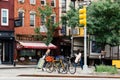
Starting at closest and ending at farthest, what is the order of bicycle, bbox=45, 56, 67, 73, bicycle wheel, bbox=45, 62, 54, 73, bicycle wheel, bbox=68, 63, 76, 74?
bicycle wheel, bbox=68, 63, 76, 74 < bicycle, bbox=45, 56, 67, 73 < bicycle wheel, bbox=45, 62, 54, 73

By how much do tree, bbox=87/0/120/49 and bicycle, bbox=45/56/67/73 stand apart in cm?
1409

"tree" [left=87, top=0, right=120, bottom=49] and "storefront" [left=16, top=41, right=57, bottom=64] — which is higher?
"tree" [left=87, top=0, right=120, bottom=49]

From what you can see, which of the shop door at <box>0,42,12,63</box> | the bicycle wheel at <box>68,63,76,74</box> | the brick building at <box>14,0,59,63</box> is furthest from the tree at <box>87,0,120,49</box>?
the bicycle wheel at <box>68,63,76,74</box>

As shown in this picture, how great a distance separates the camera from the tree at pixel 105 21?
47.5 metres

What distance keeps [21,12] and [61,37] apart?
679 centimetres

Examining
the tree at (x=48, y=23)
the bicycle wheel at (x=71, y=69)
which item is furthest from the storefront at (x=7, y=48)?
the bicycle wheel at (x=71, y=69)

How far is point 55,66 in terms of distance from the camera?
34312mm

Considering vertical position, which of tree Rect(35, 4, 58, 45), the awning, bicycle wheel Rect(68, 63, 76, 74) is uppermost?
tree Rect(35, 4, 58, 45)

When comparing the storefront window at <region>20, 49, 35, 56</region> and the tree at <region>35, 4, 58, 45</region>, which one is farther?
the storefront window at <region>20, 49, 35, 56</region>

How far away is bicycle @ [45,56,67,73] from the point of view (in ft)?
109

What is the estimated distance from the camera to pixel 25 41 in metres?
58.6

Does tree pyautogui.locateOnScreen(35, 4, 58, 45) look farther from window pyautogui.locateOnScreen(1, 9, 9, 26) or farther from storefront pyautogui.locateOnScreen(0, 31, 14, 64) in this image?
window pyautogui.locateOnScreen(1, 9, 9, 26)

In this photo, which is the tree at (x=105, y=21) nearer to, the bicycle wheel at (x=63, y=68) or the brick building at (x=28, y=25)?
the brick building at (x=28, y=25)

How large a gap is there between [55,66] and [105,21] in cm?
1581
